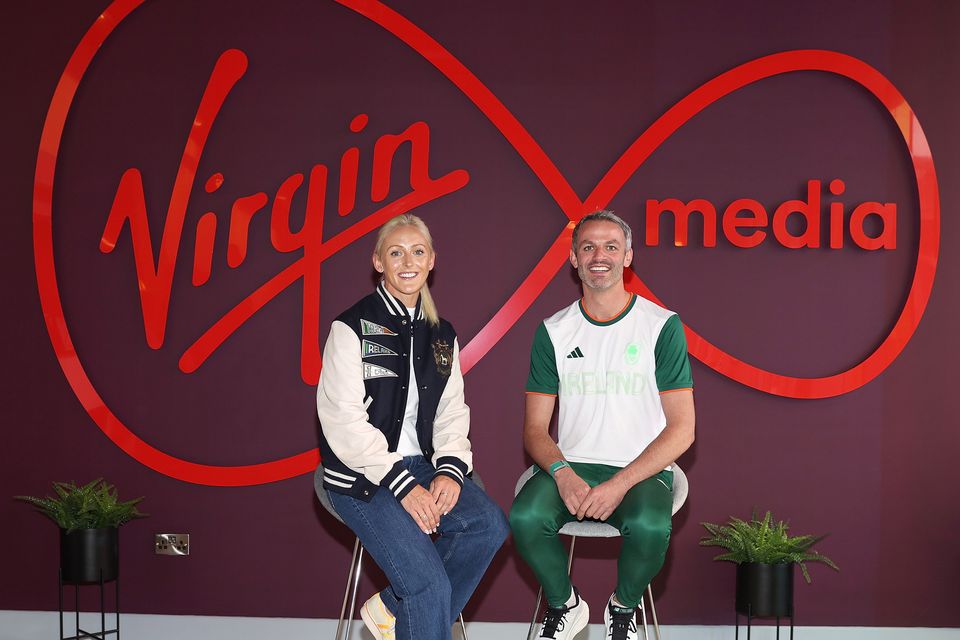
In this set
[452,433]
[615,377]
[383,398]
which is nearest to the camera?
[383,398]

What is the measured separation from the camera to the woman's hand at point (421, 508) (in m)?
2.34

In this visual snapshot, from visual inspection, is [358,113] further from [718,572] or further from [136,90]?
[718,572]

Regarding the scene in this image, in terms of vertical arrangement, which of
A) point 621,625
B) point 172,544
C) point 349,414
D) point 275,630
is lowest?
point 275,630

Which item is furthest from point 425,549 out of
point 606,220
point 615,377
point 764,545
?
point 764,545

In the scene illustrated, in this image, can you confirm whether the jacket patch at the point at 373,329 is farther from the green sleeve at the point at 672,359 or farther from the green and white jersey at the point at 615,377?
the green sleeve at the point at 672,359

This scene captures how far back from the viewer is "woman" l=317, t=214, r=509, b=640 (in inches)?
89.1

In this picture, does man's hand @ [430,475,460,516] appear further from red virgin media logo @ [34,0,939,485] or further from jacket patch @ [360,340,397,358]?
red virgin media logo @ [34,0,939,485]

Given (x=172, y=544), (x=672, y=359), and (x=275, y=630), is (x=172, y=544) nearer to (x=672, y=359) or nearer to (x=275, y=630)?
(x=275, y=630)

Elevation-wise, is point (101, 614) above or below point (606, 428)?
below

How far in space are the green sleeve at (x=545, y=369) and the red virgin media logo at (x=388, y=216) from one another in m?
0.59

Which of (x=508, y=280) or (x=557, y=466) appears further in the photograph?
(x=508, y=280)

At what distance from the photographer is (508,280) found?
3.42m

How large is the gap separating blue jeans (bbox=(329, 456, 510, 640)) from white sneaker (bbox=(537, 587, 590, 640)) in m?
0.27

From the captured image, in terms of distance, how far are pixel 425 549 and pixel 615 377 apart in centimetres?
87
